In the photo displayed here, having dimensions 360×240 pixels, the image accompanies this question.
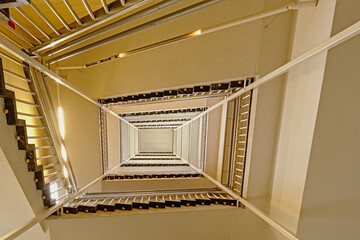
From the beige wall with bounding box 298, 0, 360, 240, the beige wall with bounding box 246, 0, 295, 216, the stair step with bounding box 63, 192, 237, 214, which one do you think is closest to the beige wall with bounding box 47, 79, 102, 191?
the stair step with bounding box 63, 192, 237, 214

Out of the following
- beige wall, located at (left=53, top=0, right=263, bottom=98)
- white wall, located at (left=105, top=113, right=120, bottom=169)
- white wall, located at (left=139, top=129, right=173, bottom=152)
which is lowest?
white wall, located at (left=139, top=129, right=173, bottom=152)

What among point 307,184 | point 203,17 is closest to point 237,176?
point 307,184

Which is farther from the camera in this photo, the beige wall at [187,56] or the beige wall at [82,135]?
the beige wall at [82,135]

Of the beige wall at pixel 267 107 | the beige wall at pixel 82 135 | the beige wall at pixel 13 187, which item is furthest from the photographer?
the beige wall at pixel 82 135

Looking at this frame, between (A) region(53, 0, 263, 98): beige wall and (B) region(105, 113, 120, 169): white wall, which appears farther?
(B) region(105, 113, 120, 169): white wall

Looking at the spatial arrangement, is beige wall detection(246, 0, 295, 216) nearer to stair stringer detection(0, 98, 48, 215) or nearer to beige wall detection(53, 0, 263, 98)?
beige wall detection(53, 0, 263, 98)

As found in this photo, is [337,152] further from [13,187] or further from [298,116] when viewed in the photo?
[13,187]

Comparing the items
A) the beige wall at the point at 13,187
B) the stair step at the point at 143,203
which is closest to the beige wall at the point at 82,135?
the stair step at the point at 143,203

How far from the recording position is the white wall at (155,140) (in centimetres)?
759

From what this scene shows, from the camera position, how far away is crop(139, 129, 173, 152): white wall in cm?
759

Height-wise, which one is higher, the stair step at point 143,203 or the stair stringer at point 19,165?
the stair stringer at point 19,165

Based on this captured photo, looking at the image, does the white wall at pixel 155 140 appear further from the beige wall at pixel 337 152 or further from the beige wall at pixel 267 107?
the beige wall at pixel 337 152

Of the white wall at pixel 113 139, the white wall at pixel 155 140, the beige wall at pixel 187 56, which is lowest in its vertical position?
the white wall at pixel 155 140

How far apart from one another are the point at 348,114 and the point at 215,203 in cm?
197
